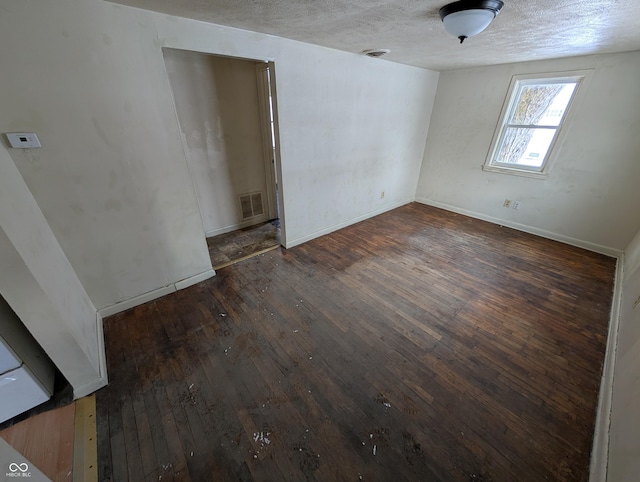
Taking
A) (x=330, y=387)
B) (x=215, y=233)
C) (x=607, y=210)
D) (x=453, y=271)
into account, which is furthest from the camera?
(x=215, y=233)

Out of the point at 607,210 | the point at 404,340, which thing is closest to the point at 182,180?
the point at 404,340

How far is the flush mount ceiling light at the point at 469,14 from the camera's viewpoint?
1.45 meters

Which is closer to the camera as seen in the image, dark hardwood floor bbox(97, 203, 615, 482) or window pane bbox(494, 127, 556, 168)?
dark hardwood floor bbox(97, 203, 615, 482)

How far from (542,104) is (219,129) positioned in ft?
14.2

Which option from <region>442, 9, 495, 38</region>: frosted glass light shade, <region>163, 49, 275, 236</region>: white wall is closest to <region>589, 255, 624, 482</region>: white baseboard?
<region>442, 9, 495, 38</region>: frosted glass light shade

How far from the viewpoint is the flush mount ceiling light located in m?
1.45

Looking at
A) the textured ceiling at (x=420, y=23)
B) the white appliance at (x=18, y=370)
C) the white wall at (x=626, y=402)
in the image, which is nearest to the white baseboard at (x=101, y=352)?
the white appliance at (x=18, y=370)

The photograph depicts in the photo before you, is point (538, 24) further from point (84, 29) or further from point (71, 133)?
point (71, 133)

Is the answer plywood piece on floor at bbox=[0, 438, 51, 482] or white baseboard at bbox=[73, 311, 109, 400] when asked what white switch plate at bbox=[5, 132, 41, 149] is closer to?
white baseboard at bbox=[73, 311, 109, 400]

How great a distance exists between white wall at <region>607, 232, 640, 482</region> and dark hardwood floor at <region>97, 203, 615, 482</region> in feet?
0.52

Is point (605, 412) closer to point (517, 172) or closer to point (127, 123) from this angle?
point (517, 172)

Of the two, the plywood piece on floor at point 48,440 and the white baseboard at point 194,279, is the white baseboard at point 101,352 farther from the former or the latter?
the white baseboard at point 194,279

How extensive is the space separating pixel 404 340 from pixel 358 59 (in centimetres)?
312

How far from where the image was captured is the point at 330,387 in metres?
1.62
